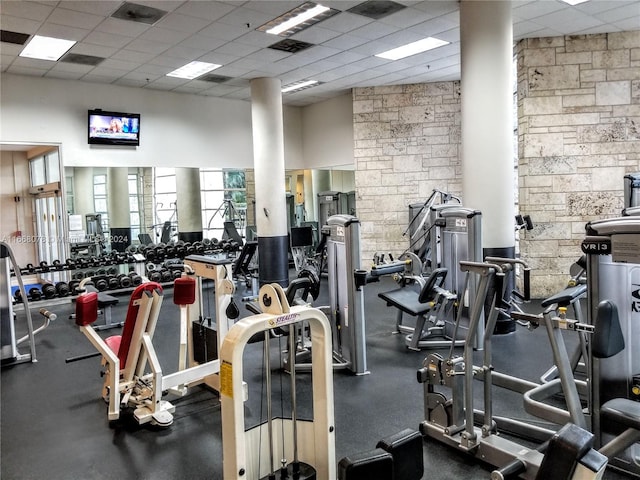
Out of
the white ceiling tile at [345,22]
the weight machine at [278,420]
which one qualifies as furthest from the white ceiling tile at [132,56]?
the weight machine at [278,420]

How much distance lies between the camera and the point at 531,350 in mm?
4473

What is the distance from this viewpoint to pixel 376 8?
5.34m

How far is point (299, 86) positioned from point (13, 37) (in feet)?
14.9

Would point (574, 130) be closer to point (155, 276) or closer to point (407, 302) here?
point (407, 302)

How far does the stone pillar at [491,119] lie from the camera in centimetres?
498

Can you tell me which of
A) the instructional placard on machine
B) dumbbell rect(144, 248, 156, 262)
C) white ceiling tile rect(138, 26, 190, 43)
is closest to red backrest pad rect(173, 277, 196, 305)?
the instructional placard on machine

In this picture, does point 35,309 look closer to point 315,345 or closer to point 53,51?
point 53,51

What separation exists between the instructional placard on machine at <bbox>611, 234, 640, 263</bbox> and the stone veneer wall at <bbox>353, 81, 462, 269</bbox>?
6.60 m

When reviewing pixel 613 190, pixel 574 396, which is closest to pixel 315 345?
pixel 574 396

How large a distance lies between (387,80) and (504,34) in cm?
361

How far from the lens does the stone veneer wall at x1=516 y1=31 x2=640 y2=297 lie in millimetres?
6148

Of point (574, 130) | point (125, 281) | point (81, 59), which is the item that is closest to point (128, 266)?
point (125, 281)

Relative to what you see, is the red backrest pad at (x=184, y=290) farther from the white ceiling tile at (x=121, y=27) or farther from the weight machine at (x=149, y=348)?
the white ceiling tile at (x=121, y=27)

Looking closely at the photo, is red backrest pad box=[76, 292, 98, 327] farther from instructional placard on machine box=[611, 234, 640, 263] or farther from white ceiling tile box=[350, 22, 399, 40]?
white ceiling tile box=[350, 22, 399, 40]
